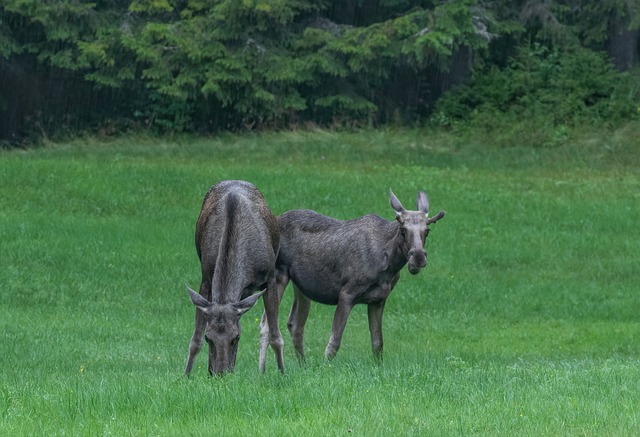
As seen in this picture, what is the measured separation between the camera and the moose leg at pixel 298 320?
14242 millimetres

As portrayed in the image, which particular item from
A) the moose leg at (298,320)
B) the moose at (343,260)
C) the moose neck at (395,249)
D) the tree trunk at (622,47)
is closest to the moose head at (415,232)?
the moose at (343,260)

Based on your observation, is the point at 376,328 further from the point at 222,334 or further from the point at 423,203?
the point at 222,334

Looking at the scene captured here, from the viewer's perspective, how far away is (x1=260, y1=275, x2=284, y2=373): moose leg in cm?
1220

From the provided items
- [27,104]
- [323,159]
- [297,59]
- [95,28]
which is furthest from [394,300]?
[27,104]

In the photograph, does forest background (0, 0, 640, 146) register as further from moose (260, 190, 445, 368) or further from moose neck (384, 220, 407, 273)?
moose neck (384, 220, 407, 273)

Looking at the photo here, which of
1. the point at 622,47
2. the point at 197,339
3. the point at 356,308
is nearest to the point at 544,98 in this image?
the point at 622,47

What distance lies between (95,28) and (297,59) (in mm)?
6354

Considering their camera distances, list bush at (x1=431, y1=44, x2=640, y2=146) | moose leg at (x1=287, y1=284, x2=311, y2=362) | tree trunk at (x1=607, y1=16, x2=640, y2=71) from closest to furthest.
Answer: moose leg at (x1=287, y1=284, x2=311, y2=362) → bush at (x1=431, y1=44, x2=640, y2=146) → tree trunk at (x1=607, y1=16, x2=640, y2=71)

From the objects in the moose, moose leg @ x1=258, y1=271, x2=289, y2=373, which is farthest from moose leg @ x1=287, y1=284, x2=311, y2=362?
moose leg @ x1=258, y1=271, x2=289, y2=373

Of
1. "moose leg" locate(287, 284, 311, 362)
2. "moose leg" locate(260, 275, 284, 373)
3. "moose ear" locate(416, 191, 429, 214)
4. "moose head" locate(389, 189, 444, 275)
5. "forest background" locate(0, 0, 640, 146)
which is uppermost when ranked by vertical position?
"moose ear" locate(416, 191, 429, 214)

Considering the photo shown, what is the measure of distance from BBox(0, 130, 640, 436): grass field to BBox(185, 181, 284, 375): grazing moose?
0.50m

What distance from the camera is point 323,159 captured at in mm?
32719

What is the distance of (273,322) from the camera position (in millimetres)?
12422

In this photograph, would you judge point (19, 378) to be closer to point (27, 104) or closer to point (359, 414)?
point (359, 414)
